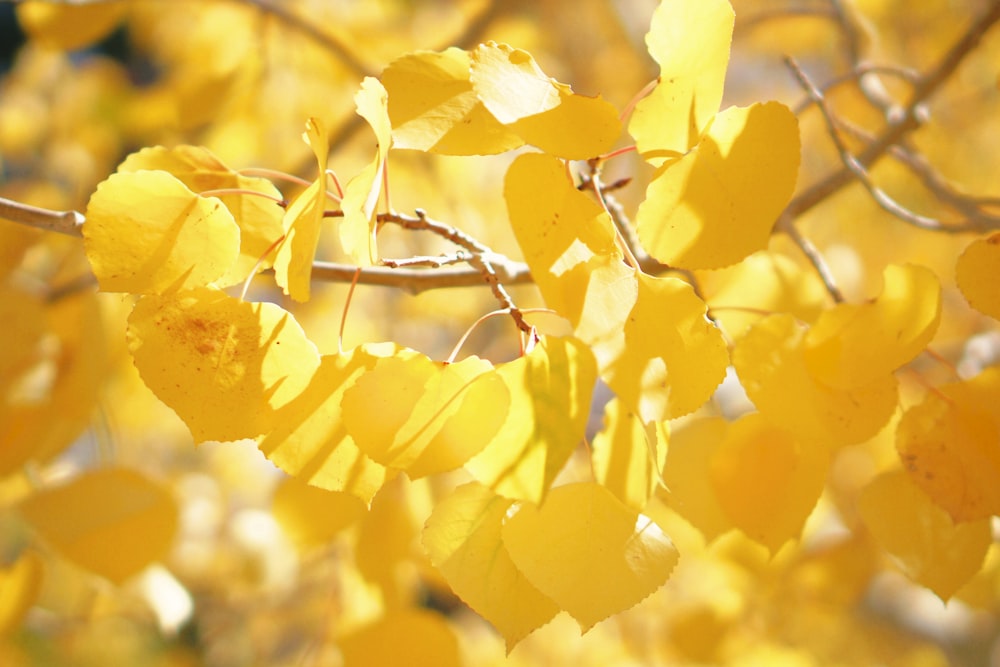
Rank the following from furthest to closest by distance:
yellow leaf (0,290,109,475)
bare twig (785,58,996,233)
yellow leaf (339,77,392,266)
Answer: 1. yellow leaf (0,290,109,475)
2. bare twig (785,58,996,233)
3. yellow leaf (339,77,392,266)

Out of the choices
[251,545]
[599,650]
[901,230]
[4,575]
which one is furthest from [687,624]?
[901,230]

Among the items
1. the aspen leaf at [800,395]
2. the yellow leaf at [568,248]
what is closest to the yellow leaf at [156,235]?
the yellow leaf at [568,248]

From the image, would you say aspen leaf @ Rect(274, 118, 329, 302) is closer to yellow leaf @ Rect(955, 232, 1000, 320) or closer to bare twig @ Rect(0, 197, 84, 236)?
bare twig @ Rect(0, 197, 84, 236)

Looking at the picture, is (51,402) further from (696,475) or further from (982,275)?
(982,275)

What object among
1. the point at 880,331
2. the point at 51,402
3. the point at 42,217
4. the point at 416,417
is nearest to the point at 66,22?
the point at 51,402

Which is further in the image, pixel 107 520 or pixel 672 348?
pixel 107 520

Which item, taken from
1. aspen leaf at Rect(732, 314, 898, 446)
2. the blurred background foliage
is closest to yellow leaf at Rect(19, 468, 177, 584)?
the blurred background foliage
